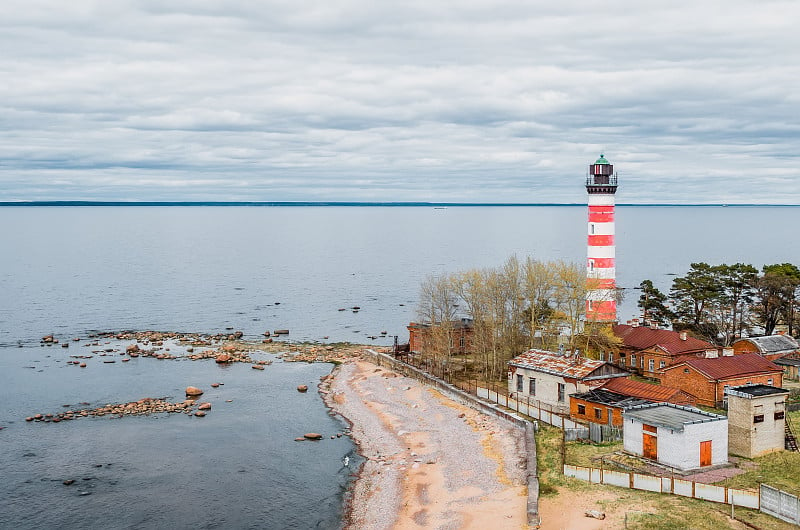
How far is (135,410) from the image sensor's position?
5450cm

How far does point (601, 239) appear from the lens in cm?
6256

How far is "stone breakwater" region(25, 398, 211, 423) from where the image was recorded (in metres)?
52.7

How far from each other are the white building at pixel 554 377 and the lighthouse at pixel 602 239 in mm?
10548

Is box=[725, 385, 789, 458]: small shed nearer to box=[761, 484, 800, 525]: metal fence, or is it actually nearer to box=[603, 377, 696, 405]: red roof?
box=[603, 377, 696, 405]: red roof

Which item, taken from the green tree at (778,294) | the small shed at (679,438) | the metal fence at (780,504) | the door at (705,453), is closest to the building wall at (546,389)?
the small shed at (679,438)

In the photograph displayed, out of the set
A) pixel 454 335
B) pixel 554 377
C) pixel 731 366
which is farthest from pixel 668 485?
pixel 454 335

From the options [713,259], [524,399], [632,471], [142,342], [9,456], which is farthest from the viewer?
[713,259]

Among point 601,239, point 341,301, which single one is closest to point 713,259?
point 341,301

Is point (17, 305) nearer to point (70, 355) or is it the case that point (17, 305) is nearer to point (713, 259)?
point (70, 355)

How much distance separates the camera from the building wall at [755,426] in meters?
37.9

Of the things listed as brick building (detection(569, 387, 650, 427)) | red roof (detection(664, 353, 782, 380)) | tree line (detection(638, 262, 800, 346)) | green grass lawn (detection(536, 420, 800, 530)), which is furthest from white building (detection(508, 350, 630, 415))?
tree line (detection(638, 262, 800, 346))

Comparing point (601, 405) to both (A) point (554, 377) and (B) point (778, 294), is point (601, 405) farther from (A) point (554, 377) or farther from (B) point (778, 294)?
(B) point (778, 294)

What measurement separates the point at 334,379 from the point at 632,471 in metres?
34.4

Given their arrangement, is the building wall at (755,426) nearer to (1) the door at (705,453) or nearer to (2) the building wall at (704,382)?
(1) the door at (705,453)
